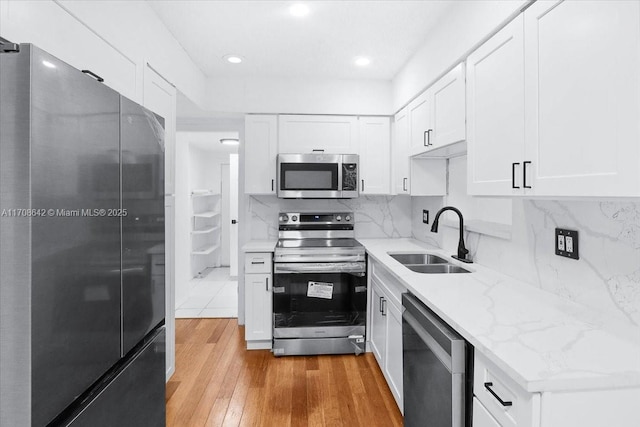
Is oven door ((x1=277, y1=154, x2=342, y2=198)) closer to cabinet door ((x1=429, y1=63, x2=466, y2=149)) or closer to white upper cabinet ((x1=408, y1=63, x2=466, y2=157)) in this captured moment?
white upper cabinet ((x1=408, y1=63, x2=466, y2=157))

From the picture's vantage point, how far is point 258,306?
2893 millimetres

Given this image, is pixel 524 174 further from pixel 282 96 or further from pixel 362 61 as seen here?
pixel 282 96

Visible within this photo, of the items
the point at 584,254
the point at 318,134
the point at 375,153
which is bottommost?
the point at 584,254

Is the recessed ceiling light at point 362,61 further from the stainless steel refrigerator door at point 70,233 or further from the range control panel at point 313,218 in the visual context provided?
the stainless steel refrigerator door at point 70,233

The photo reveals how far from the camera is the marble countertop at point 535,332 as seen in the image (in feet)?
2.94

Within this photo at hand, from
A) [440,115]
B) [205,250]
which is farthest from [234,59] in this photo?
[205,250]

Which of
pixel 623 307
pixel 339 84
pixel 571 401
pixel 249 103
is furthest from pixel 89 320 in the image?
pixel 339 84

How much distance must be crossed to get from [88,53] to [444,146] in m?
1.89

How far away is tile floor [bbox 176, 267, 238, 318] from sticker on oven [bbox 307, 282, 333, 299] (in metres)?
1.30

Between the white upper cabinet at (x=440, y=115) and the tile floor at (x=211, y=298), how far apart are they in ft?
8.82

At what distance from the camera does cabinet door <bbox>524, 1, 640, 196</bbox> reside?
3.01 ft

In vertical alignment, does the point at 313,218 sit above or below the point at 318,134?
below

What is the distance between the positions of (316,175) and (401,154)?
0.76 metres

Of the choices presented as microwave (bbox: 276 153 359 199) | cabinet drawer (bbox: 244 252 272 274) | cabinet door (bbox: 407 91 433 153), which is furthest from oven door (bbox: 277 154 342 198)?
cabinet door (bbox: 407 91 433 153)
